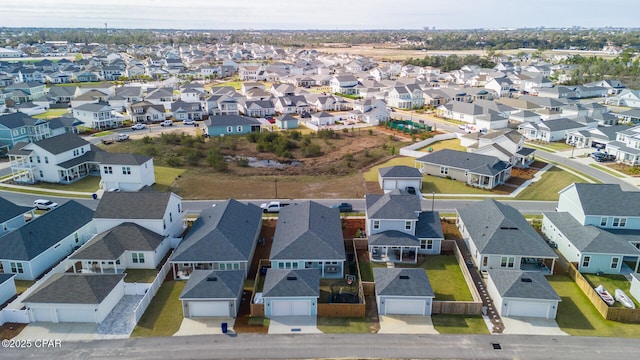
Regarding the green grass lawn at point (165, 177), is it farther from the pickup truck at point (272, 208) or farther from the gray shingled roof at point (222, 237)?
the gray shingled roof at point (222, 237)

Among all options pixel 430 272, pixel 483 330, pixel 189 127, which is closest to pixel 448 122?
pixel 189 127

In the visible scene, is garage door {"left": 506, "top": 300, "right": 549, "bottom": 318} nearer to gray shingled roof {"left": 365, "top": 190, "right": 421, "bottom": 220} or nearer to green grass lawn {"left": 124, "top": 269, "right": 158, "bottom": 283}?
gray shingled roof {"left": 365, "top": 190, "right": 421, "bottom": 220}

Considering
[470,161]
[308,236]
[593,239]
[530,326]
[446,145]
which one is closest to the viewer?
[530,326]

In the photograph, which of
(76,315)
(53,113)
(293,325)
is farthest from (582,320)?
(53,113)

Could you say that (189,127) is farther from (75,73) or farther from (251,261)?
(75,73)

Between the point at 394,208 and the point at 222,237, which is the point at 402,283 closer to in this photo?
the point at 394,208

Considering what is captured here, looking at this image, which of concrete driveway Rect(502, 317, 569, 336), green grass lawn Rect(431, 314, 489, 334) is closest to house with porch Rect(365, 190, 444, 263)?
green grass lawn Rect(431, 314, 489, 334)
